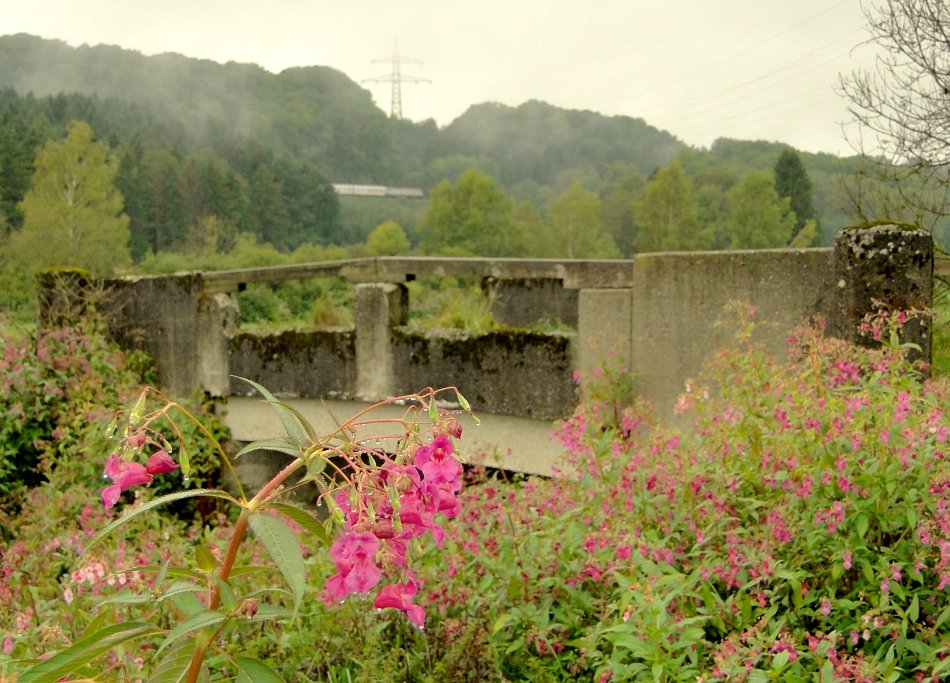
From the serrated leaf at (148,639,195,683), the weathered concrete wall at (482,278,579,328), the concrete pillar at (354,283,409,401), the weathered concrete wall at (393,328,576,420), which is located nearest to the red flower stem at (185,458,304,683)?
the serrated leaf at (148,639,195,683)

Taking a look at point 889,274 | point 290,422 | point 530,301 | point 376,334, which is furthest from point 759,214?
point 290,422

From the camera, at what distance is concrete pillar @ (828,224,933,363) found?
175 inches

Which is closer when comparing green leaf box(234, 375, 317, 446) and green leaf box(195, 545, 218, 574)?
green leaf box(234, 375, 317, 446)

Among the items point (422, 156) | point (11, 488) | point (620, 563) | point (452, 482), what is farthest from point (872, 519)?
point (422, 156)

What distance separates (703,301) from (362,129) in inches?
2316

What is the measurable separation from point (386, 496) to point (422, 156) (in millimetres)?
60780

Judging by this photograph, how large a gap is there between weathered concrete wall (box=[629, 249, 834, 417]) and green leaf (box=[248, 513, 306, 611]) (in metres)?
3.65

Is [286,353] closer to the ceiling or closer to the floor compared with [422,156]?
closer to the floor

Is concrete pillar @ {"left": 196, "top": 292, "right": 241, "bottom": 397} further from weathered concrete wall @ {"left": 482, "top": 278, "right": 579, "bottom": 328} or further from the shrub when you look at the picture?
the shrub

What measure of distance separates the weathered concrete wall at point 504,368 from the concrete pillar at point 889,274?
1819 millimetres

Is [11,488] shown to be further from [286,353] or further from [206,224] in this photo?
[206,224]

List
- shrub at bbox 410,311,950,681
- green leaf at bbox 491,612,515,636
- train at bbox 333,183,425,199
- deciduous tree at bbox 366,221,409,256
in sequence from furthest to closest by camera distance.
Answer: train at bbox 333,183,425,199, deciduous tree at bbox 366,221,409,256, green leaf at bbox 491,612,515,636, shrub at bbox 410,311,950,681

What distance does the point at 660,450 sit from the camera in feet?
12.1

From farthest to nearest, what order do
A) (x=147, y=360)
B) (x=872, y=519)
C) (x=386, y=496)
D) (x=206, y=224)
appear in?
A: (x=206, y=224) < (x=147, y=360) < (x=872, y=519) < (x=386, y=496)
